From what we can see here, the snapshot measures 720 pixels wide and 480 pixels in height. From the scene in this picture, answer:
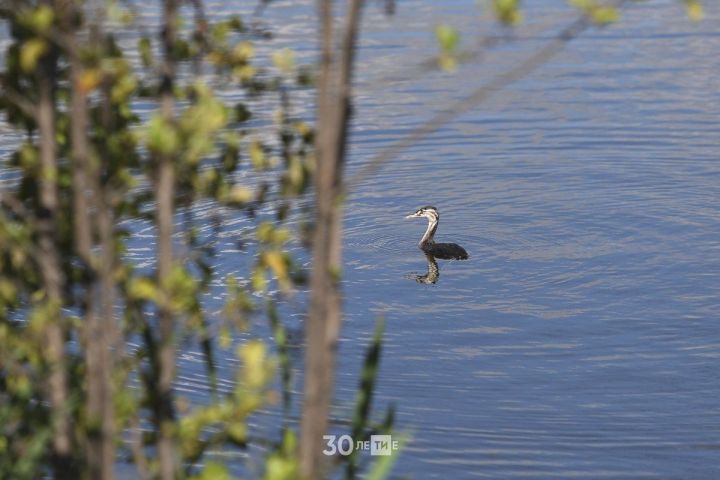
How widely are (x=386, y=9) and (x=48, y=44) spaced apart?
3.30 feet

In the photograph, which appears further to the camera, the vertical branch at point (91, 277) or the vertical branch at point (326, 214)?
the vertical branch at point (91, 277)

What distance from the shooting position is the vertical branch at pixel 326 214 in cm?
287

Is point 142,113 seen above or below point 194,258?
below

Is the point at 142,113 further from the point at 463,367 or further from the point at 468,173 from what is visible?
the point at 463,367

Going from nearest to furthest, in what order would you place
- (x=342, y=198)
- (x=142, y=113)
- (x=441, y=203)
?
(x=342, y=198) < (x=441, y=203) < (x=142, y=113)

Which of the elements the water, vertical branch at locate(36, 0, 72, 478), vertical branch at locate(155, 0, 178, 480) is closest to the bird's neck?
the water

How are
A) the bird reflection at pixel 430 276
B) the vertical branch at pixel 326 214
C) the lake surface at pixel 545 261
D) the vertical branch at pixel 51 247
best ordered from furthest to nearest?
the bird reflection at pixel 430 276 < the lake surface at pixel 545 261 < the vertical branch at pixel 51 247 < the vertical branch at pixel 326 214

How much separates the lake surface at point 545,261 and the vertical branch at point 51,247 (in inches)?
64.7

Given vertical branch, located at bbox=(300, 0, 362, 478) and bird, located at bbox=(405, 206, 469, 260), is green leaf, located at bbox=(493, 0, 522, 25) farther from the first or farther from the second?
bird, located at bbox=(405, 206, 469, 260)

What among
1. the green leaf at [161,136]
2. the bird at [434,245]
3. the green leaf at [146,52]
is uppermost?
the green leaf at [146,52]

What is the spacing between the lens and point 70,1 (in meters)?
3.46

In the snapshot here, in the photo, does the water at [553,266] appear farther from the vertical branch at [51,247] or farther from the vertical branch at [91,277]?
the vertical branch at [51,247]

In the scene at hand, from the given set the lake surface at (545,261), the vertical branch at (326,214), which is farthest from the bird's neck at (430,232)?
the vertical branch at (326,214)

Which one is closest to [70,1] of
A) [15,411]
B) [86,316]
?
[86,316]
